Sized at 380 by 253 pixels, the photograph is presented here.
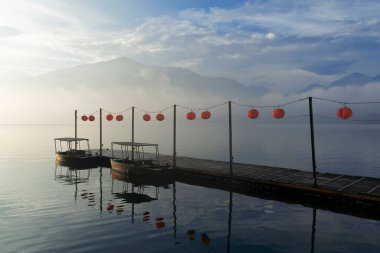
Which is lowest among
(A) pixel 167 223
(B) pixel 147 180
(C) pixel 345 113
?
(A) pixel 167 223

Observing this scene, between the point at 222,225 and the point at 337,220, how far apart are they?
7.35 meters

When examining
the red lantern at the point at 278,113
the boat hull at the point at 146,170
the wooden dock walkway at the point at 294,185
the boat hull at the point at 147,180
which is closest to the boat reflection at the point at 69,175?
the boat hull at the point at 146,170

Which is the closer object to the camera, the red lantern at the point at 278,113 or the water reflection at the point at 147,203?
the water reflection at the point at 147,203

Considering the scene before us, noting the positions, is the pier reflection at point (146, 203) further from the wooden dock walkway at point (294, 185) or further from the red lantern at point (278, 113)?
the red lantern at point (278, 113)

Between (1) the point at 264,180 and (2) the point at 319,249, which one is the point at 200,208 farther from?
(2) the point at 319,249

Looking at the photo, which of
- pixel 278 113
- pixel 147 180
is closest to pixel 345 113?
pixel 278 113

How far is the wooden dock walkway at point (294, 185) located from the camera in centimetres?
2167

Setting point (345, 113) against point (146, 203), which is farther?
point (146, 203)

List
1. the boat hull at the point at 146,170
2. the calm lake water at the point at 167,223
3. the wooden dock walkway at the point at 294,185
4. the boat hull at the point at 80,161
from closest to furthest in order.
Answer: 1. the calm lake water at the point at 167,223
2. the wooden dock walkway at the point at 294,185
3. the boat hull at the point at 146,170
4. the boat hull at the point at 80,161

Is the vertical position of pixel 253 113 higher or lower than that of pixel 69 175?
higher

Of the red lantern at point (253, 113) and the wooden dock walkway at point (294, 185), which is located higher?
the red lantern at point (253, 113)

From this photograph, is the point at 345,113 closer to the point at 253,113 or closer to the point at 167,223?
the point at 253,113

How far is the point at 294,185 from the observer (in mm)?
24656

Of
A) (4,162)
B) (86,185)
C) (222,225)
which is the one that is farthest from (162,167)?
(4,162)
